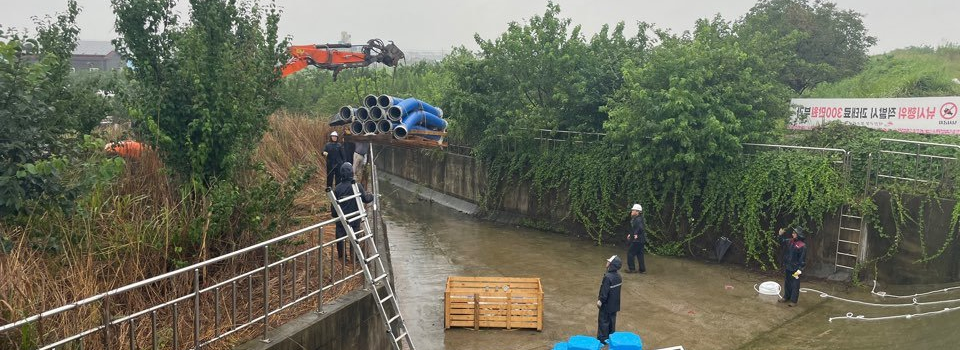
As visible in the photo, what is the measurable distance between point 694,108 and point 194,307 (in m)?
11.8

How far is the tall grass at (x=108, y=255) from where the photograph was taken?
17.3 ft

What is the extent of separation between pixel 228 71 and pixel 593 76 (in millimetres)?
12450

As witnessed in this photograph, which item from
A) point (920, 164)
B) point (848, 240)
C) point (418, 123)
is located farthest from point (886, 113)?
point (418, 123)

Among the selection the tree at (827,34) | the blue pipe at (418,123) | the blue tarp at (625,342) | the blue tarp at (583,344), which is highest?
the tree at (827,34)

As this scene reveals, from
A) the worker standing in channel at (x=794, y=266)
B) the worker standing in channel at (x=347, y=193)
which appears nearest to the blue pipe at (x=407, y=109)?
the worker standing in channel at (x=347, y=193)

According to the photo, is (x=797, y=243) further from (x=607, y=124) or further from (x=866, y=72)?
(x=866, y=72)

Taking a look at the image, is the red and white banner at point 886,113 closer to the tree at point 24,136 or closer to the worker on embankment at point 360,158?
the worker on embankment at point 360,158

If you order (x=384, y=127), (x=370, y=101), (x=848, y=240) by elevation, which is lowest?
(x=848, y=240)

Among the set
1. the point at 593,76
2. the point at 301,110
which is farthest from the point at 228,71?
the point at 301,110

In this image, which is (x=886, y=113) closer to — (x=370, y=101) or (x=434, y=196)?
(x=370, y=101)

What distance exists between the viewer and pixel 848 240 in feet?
44.8

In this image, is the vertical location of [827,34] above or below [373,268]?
above

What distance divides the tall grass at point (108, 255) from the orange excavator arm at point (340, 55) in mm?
12576

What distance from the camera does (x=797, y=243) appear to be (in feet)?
40.4
